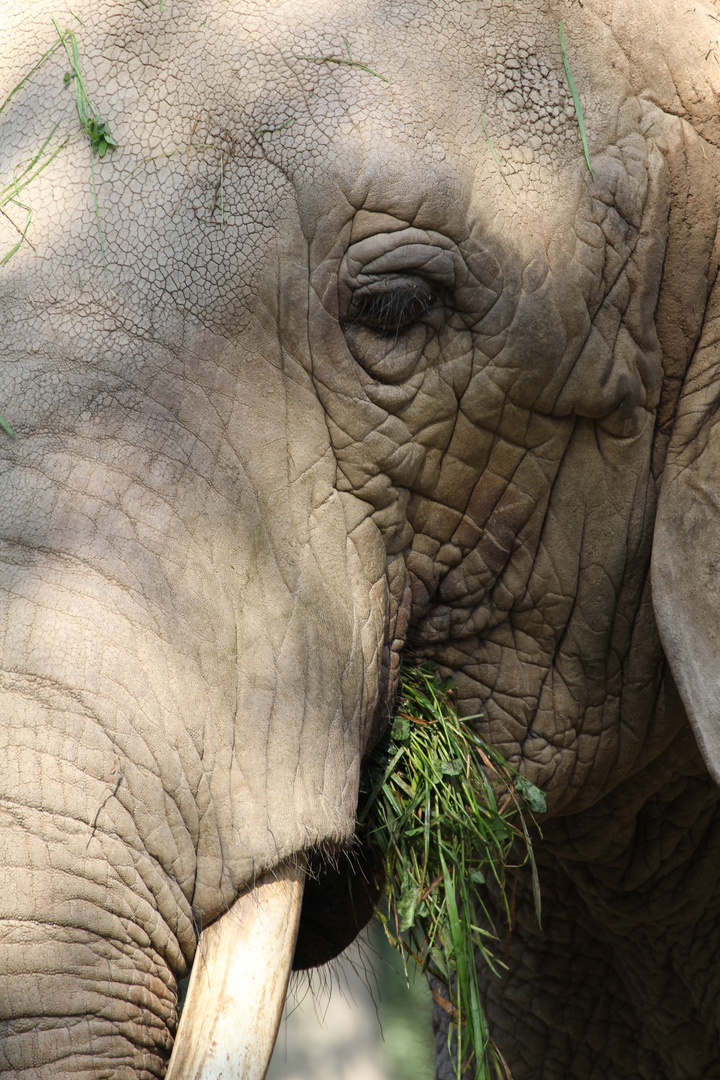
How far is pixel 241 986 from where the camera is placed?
2.12 m

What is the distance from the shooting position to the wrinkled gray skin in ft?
6.79

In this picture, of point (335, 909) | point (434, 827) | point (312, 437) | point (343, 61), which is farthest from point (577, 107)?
point (335, 909)

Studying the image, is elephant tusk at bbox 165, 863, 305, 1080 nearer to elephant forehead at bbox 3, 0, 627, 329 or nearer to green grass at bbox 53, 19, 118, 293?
elephant forehead at bbox 3, 0, 627, 329

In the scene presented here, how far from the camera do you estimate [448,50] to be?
8.53 ft

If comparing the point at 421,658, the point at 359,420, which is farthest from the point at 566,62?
the point at 421,658

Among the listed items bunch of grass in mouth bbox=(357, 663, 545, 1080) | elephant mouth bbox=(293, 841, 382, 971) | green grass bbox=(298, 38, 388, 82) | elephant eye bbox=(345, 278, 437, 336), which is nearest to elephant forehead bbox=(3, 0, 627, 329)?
green grass bbox=(298, 38, 388, 82)

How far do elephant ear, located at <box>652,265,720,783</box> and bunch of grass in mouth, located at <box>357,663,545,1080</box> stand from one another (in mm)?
453

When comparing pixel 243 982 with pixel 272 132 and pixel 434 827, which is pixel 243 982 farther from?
pixel 272 132

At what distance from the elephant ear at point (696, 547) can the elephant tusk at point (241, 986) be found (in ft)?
3.04

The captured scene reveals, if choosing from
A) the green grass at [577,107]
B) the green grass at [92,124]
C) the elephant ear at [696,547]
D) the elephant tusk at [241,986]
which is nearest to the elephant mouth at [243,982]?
the elephant tusk at [241,986]

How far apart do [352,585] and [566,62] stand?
1.14 metres

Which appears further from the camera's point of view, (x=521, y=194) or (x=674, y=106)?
(x=674, y=106)

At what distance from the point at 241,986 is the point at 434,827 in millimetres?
685

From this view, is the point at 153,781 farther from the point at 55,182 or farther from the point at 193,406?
the point at 55,182
